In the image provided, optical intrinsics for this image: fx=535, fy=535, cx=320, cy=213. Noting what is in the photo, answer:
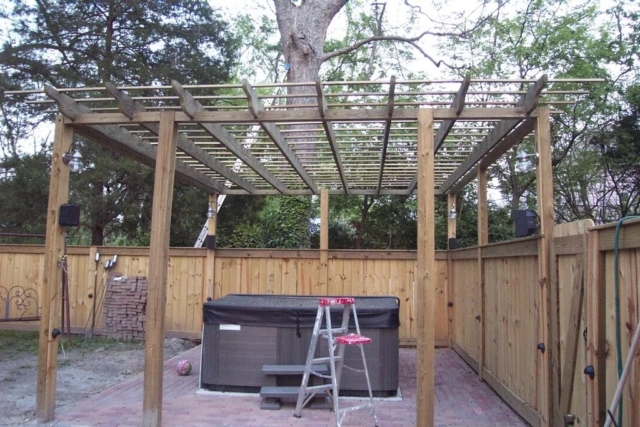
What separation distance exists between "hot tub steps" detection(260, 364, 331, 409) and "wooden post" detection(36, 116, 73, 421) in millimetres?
1824

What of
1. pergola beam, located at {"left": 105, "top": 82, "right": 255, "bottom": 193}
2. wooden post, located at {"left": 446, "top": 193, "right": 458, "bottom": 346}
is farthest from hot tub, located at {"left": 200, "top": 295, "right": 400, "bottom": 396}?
wooden post, located at {"left": 446, "top": 193, "right": 458, "bottom": 346}

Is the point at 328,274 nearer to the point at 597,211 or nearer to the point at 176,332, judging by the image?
the point at 176,332

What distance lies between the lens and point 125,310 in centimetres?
861

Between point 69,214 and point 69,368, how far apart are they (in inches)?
114

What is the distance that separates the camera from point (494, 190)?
13.3m

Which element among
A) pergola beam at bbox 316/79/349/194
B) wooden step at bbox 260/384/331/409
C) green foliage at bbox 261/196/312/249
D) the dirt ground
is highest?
pergola beam at bbox 316/79/349/194

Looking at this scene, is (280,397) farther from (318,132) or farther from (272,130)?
(318,132)

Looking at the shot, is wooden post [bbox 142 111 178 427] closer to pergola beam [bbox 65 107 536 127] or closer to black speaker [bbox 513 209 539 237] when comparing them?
pergola beam [bbox 65 107 536 127]

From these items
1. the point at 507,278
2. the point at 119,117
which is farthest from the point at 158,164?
the point at 507,278

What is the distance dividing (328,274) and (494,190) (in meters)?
6.56

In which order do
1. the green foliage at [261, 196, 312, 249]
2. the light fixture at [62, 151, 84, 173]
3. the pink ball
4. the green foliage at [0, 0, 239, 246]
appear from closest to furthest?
1. the light fixture at [62, 151, 84, 173]
2. the pink ball
3. the green foliage at [0, 0, 239, 246]
4. the green foliage at [261, 196, 312, 249]

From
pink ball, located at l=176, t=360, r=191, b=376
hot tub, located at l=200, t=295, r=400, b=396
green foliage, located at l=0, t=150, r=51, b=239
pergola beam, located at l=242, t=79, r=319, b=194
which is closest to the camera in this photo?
pergola beam, located at l=242, t=79, r=319, b=194

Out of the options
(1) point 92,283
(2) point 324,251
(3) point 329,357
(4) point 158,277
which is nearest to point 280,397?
(3) point 329,357

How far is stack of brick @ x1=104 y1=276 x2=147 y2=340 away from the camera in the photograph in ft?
28.1
